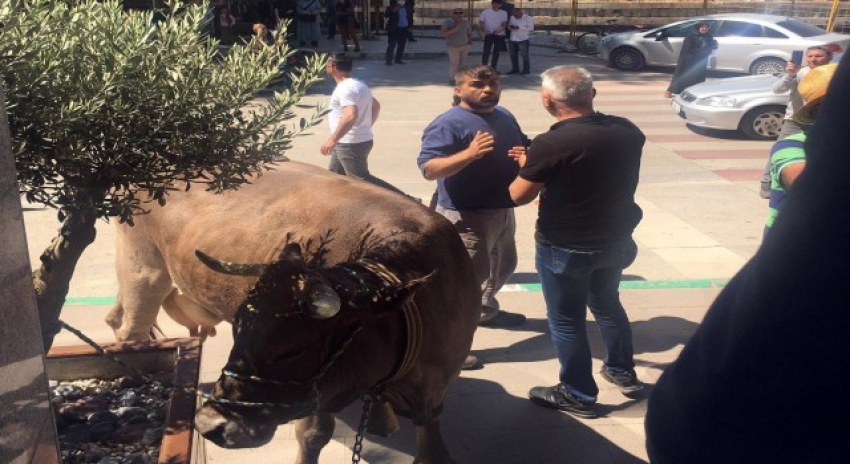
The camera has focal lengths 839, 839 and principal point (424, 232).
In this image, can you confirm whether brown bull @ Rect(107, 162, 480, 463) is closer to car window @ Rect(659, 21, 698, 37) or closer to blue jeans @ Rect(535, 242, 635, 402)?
blue jeans @ Rect(535, 242, 635, 402)

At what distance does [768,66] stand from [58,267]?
1958 centimetres

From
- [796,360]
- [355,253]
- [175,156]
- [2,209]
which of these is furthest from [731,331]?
[355,253]

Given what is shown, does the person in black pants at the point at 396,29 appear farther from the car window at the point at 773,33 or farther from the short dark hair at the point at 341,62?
the short dark hair at the point at 341,62

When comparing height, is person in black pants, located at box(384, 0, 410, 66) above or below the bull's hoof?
above

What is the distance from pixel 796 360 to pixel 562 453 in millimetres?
4044

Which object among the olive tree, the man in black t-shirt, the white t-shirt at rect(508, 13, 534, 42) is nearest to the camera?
the olive tree

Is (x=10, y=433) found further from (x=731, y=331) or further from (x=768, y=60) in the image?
(x=768, y=60)

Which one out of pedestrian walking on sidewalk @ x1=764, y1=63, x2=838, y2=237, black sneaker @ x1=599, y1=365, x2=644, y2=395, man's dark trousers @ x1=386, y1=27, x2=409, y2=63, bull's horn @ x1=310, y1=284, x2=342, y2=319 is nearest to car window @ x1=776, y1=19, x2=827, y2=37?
man's dark trousers @ x1=386, y1=27, x2=409, y2=63

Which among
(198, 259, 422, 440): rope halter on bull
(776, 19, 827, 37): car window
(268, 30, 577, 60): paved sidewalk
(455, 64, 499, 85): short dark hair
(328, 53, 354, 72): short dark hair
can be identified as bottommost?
(268, 30, 577, 60): paved sidewalk

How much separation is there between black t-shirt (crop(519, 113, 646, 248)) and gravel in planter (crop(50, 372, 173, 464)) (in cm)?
248

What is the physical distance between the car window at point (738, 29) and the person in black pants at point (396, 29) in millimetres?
8271

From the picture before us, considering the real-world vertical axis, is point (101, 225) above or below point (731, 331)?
below

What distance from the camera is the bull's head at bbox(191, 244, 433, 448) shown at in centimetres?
322

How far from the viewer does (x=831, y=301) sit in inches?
39.2
